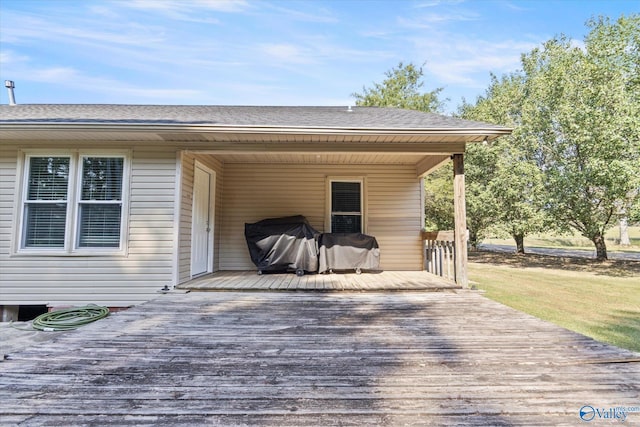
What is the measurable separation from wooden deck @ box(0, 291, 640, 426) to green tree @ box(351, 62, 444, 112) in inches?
718

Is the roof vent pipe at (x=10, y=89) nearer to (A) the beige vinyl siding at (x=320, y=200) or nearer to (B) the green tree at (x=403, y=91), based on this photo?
Answer: (A) the beige vinyl siding at (x=320, y=200)

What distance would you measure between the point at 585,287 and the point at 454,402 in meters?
8.30

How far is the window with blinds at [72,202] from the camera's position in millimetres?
4621

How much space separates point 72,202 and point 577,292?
389 inches

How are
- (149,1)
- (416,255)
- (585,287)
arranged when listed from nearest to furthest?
(416,255)
(585,287)
(149,1)

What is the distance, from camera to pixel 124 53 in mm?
11836

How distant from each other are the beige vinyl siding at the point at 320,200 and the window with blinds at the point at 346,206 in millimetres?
171

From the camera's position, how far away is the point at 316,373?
2010 mm

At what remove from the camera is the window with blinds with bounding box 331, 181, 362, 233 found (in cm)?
668

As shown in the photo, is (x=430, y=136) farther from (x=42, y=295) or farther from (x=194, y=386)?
(x=42, y=295)

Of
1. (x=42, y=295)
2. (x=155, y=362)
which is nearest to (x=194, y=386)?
(x=155, y=362)

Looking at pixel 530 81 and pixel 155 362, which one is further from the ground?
pixel 530 81

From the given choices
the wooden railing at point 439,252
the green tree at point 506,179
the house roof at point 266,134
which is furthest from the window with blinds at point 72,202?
the green tree at point 506,179

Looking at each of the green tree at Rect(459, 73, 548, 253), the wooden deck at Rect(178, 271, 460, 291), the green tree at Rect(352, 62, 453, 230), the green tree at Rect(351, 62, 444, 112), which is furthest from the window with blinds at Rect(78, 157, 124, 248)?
the green tree at Rect(351, 62, 444, 112)
